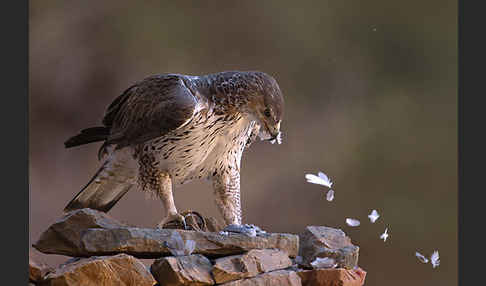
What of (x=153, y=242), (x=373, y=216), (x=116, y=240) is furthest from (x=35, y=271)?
(x=373, y=216)

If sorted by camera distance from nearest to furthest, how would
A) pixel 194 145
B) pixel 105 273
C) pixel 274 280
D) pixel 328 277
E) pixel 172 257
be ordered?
1. pixel 105 273
2. pixel 172 257
3. pixel 274 280
4. pixel 328 277
5. pixel 194 145

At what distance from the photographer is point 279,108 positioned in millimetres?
2721

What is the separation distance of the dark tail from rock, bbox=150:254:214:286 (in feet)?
2.99

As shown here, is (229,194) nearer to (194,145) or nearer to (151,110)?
(194,145)

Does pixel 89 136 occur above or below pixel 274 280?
above

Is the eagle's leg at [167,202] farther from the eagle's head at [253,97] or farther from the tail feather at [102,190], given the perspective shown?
the eagle's head at [253,97]

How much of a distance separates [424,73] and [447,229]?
0.92 meters

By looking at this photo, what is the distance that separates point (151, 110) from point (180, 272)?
0.81 metres

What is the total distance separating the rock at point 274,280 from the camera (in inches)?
94.6

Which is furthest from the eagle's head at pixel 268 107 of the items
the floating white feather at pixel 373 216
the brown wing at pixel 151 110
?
the floating white feather at pixel 373 216

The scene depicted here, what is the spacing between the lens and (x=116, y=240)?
238 centimetres

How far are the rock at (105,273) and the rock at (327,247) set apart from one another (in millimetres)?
745

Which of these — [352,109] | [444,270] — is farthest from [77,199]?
[444,270]

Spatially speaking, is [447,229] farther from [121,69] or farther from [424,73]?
[121,69]
